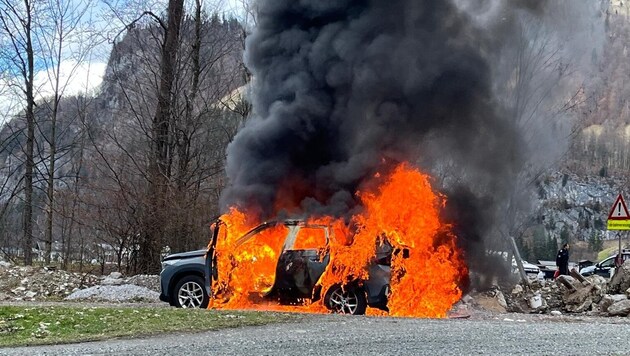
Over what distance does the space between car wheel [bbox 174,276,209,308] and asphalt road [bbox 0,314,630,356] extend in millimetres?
2629

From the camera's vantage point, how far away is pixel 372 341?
7926 millimetres

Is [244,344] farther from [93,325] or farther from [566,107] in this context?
[566,107]

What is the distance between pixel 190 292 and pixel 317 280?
251 centimetres

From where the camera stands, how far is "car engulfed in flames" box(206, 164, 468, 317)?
11141 millimetres

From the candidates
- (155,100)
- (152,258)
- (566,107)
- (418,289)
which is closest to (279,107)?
(418,289)

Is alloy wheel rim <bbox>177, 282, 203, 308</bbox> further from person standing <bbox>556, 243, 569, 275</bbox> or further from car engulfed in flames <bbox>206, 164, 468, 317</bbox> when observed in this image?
person standing <bbox>556, 243, 569, 275</bbox>

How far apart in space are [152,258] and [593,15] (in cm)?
1556

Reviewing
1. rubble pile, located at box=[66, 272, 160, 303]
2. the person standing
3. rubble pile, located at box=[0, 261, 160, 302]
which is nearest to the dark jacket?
the person standing

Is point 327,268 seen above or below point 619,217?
below

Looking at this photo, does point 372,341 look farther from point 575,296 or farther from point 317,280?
point 575,296

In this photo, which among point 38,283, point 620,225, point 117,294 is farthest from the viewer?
point 620,225

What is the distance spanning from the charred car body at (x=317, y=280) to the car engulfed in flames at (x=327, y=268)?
18mm

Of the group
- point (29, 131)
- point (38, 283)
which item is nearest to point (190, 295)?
point (38, 283)

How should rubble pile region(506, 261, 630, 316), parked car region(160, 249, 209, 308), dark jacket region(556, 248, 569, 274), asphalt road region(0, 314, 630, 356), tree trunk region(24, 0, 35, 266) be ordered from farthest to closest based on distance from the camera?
tree trunk region(24, 0, 35, 266) < dark jacket region(556, 248, 569, 274) < rubble pile region(506, 261, 630, 316) < parked car region(160, 249, 209, 308) < asphalt road region(0, 314, 630, 356)
